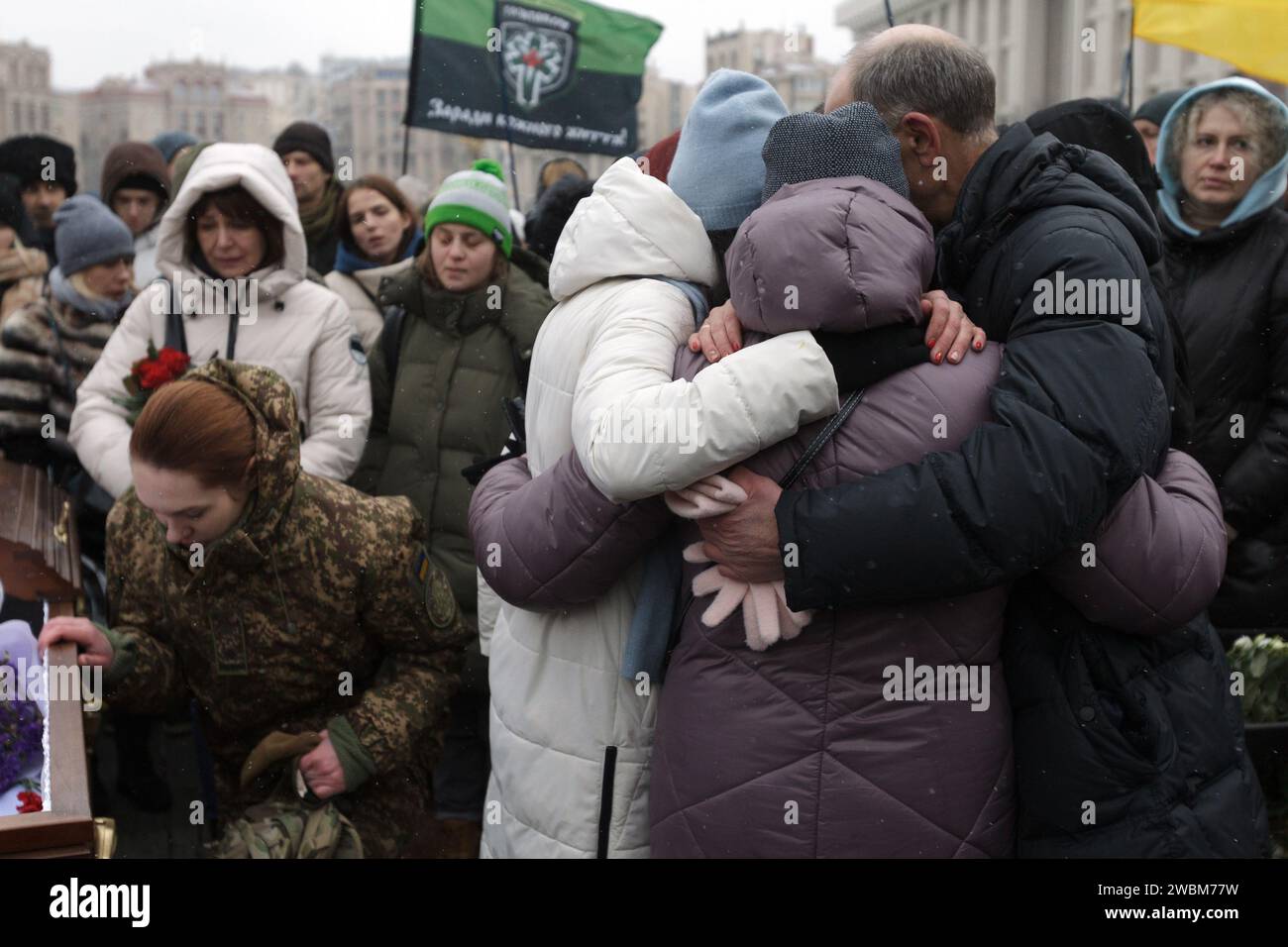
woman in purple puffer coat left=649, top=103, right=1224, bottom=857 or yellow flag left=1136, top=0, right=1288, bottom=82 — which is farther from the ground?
yellow flag left=1136, top=0, right=1288, bottom=82

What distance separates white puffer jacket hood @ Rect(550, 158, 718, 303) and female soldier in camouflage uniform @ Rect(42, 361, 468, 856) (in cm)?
101

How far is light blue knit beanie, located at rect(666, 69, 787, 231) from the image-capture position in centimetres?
230

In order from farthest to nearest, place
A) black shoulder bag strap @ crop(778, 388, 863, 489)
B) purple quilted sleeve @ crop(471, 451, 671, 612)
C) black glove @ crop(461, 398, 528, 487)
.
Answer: black glove @ crop(461, 398, 528, 487) < purple quilted sleeve @ crop(471, 451, 671, 612) < black shoulder bag strap @ crop(778, 388, 863, 489)

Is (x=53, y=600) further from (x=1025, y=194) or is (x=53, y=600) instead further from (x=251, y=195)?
(x=1025, y=194)

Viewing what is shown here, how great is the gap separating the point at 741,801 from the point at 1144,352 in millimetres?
888

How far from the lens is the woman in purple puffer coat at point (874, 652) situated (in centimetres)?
Answer: 197

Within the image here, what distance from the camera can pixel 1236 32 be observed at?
5367mm

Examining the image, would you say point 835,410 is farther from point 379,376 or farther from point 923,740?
point 379,376

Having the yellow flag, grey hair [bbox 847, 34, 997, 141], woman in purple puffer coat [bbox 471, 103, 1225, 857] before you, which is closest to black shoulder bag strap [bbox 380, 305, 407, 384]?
woman in purple puffer coat [bbox 471, 103, 1225, 857]

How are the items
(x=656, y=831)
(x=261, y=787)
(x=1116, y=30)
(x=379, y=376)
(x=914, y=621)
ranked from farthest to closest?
(x=1116, y=30), (x=379, y=376), (x=261, y=787), (x=656, y=831), (x=914, y=621)

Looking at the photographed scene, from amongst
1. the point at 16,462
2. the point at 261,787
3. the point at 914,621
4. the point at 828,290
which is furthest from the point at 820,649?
the point at 16,462

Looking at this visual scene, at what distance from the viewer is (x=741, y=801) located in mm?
2100

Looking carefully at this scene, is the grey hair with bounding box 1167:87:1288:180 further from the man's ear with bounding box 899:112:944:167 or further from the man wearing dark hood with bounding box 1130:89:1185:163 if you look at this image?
the man's ear with bounding box 899:112:944:167

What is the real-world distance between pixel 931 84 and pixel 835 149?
0.86ft
